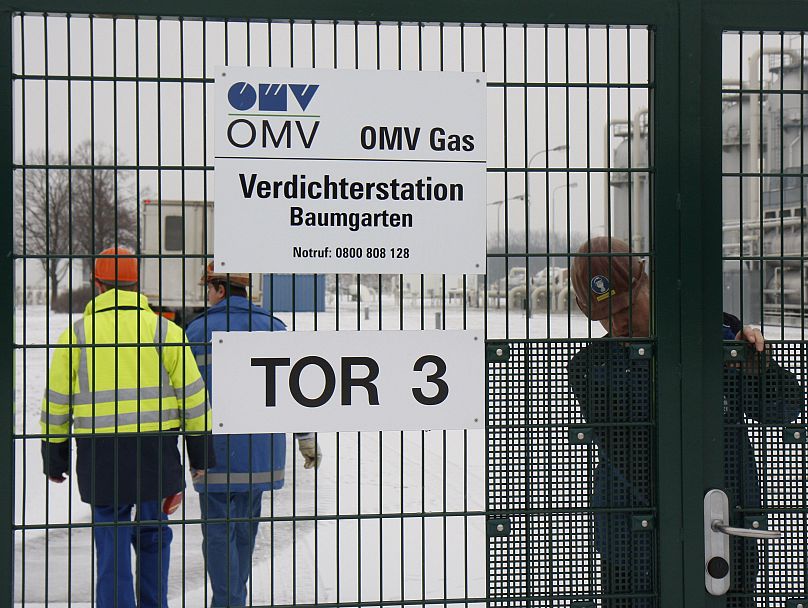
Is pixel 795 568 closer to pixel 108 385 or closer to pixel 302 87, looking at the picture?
pixel 302 87

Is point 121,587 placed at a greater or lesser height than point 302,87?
lesser

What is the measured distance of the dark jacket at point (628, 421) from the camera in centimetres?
280

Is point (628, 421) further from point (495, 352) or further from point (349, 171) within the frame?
point (349, 171)

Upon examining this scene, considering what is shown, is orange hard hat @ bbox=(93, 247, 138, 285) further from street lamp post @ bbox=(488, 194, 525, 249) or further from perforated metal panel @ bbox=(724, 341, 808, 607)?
perforated metal panel @ bbox=(724, 341, 808, 607)

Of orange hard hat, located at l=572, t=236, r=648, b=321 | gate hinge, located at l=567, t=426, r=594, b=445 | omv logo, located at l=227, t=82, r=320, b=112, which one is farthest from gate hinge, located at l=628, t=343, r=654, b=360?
omv logo, located at l=227, t=82, r=320, b=112

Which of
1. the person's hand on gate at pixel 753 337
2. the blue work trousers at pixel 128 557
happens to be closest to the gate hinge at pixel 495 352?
the person's hand on gate at pixel 753 337

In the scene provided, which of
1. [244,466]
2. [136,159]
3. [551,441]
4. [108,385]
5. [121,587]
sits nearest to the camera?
[136,159]

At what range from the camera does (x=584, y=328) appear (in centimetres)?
282

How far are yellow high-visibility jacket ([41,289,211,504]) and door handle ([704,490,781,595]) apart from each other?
153 centimetres

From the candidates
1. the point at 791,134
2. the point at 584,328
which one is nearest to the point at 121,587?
the point at 584,328

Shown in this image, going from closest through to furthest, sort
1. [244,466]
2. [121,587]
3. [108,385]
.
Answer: [108,385]
[121,587]
[244,466]

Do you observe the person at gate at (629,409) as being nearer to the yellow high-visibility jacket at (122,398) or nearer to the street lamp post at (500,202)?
the street lamp post at (500,202)

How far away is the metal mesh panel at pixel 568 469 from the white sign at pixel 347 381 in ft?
0.44

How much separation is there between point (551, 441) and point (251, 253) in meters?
1.07
